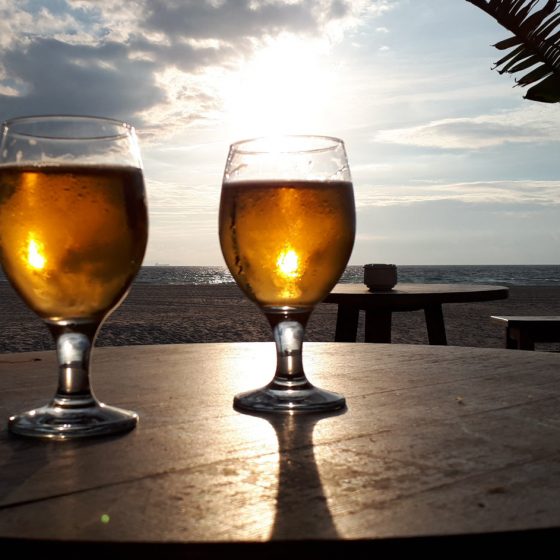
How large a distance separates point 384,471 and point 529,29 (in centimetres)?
219

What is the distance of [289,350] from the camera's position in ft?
2.70

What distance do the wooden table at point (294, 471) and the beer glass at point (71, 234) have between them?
63 millimetres

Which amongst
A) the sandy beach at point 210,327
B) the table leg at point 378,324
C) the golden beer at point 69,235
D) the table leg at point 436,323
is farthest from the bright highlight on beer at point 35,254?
the sandy beach at point 210,327

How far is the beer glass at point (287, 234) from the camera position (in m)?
0.79

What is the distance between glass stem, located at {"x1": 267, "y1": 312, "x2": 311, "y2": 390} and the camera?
0.82m

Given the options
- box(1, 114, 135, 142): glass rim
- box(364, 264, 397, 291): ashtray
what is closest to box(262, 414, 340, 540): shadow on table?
box(1, 114, 135, 142): glass rim

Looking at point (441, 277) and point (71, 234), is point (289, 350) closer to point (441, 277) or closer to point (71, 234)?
point (71, 234)

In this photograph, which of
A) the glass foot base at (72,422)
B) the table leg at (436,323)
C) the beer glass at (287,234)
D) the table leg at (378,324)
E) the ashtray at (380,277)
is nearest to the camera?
the glass foot base at (72,422)

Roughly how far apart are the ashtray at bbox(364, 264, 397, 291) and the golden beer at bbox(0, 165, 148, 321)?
329 cm

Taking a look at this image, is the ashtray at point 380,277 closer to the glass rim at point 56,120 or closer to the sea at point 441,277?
the glass rim at point 56,120

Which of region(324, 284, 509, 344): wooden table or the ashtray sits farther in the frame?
the ashtray

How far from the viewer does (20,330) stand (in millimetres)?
10477

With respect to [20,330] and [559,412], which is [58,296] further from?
[20,330]

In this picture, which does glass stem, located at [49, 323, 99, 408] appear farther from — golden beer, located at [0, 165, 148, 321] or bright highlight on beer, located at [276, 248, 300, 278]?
Result: bright highlight on beer, located at [276, 248, 300, 278]
